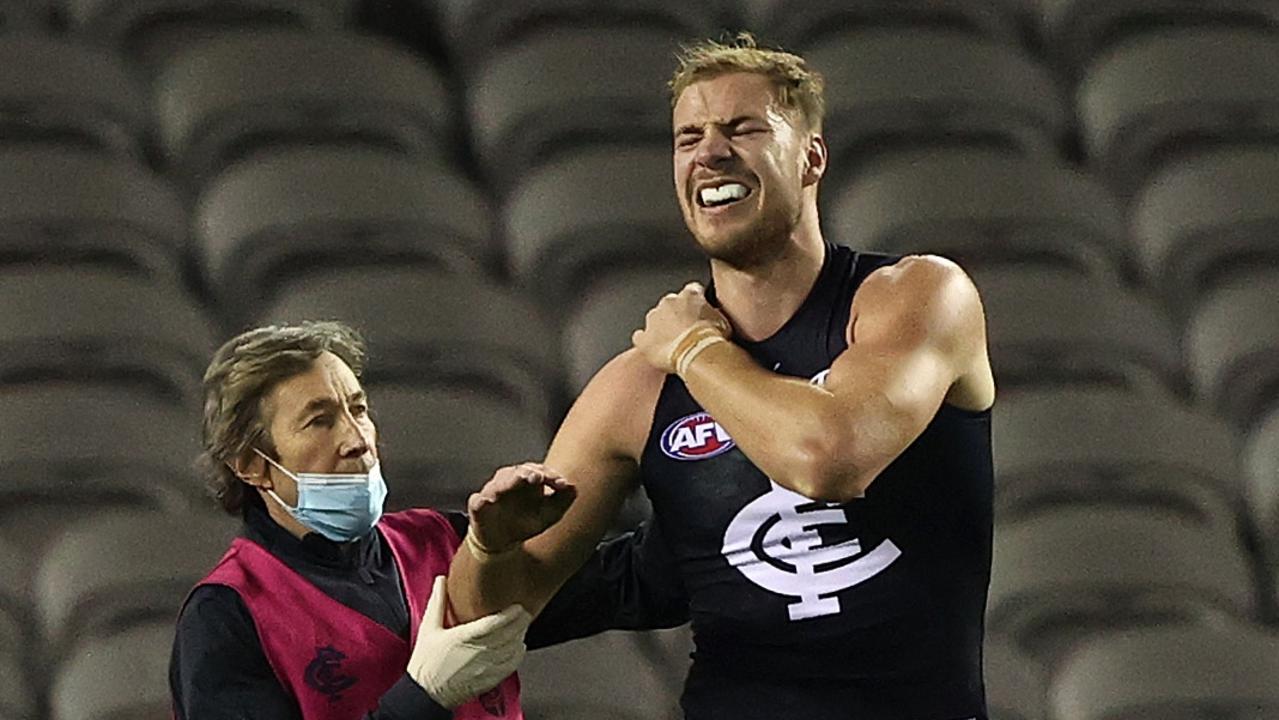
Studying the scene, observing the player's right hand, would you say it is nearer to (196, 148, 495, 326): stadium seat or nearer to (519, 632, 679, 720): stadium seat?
(519, 632, 679, 720): stadium seat

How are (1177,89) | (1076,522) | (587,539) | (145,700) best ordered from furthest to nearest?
1. (1177,89)
2. (1076,522)
3. (145,700)
4. (587,539)

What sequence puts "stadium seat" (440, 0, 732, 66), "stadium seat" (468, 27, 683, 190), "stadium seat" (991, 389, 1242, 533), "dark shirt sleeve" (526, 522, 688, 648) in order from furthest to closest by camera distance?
"stadium seat" (440, 0, 732, 66) → "stadium seat" (468, 27, 683, 190) → "stadium seat" (991, 389, 1242, 533) → "dark shirt sleeve" (526, 522, 688, 648)

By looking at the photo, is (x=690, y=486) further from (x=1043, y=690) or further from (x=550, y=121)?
(x=550, y=121)

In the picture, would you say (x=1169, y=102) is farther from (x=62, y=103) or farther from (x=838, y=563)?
(x=838, y=563)

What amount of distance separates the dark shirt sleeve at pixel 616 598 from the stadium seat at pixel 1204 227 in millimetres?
2380

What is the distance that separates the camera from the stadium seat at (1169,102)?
18.5ft

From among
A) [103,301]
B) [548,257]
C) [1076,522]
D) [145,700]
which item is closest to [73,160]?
[103,301]

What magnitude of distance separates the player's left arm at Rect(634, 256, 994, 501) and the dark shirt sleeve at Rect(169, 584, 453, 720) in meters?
0.45

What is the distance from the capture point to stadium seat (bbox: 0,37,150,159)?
522cm

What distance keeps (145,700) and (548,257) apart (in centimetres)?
137

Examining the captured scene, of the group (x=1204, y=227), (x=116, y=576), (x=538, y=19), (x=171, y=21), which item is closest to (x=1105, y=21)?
(x=1204, y=227)

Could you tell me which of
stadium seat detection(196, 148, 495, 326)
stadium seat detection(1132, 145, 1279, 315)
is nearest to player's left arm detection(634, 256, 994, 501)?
stadium seat detection(196, 148, 495, 326)

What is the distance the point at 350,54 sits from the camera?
17.7ft

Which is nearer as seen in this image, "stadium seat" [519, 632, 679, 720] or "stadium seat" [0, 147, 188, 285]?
"stadium seat" [519, 632, 679, 720]
